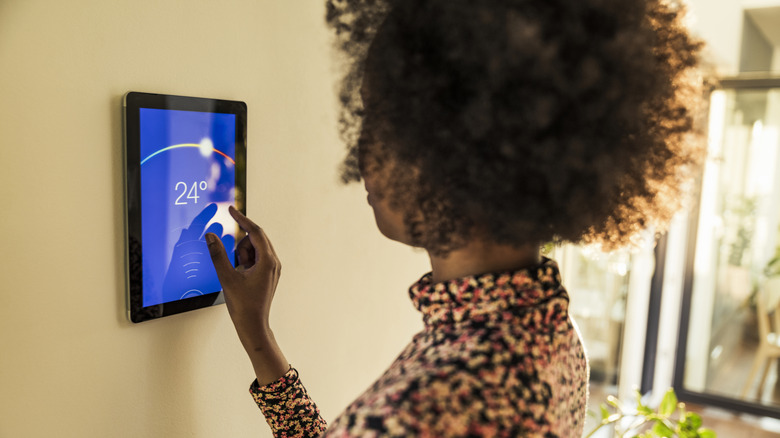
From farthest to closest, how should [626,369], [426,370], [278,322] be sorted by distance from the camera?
[626,369] → [278,322] → [426,370]

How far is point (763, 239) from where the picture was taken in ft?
12.7

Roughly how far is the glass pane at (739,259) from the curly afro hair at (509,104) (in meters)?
3.49

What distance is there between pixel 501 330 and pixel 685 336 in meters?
3.87

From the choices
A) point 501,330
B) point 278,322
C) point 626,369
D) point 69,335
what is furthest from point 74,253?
point 626,369

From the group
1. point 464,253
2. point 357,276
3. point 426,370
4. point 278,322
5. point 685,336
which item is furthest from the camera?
point 685,336

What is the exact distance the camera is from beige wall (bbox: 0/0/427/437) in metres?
0.77

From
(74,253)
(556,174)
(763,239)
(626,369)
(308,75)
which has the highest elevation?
(308,75)

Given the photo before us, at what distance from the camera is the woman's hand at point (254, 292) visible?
98cm

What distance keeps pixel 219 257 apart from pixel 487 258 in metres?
→ 0.44

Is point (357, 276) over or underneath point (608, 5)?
underneath

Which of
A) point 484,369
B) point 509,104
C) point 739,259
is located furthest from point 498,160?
point 739,259

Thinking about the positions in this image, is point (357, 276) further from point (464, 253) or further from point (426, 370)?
point (426, 370)

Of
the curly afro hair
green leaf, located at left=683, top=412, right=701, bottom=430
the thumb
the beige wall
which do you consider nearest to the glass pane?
green leaf, located at left=683, top=412, right=701, bottom=430

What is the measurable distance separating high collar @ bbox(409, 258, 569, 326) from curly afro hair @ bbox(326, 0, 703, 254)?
0.14 feet
